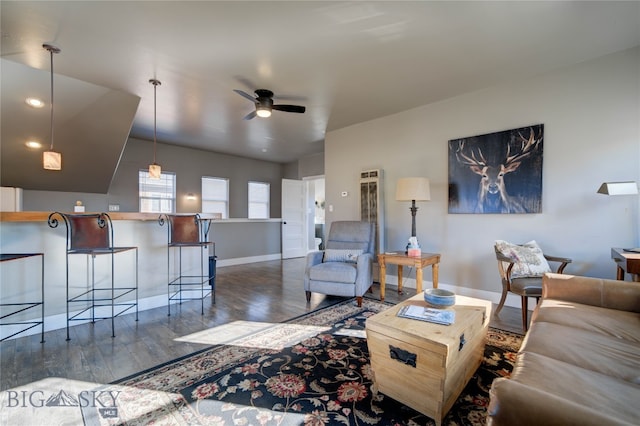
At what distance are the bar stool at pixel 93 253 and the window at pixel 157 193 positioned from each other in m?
2.77

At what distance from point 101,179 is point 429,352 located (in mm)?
5645

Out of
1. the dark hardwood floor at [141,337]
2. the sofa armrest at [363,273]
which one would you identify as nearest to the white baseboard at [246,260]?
the dark hardwood floor at [141,337]

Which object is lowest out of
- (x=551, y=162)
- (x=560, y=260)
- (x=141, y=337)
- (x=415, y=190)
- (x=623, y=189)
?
(x=141, y=337)

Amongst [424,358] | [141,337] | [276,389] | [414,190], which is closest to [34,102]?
[141,337]

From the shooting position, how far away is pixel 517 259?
2646 millimetres

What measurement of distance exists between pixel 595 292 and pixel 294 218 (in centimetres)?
589

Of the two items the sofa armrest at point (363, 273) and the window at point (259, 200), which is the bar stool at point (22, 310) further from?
the window at point (259, 200)

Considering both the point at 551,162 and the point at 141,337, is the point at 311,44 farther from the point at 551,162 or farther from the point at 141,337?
the point at 141,337

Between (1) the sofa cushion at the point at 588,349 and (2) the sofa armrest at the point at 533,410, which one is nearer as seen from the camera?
(2) the sofa armrest at the point at 533,410

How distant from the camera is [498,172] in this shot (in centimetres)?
323

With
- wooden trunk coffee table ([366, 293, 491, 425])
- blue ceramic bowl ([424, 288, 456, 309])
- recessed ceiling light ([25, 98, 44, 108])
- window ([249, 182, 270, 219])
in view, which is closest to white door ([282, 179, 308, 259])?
window ([249, 182, 270, 219])

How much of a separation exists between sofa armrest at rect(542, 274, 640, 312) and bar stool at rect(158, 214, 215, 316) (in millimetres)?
3250

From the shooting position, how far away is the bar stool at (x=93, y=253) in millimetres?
2455

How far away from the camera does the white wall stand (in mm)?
2578
